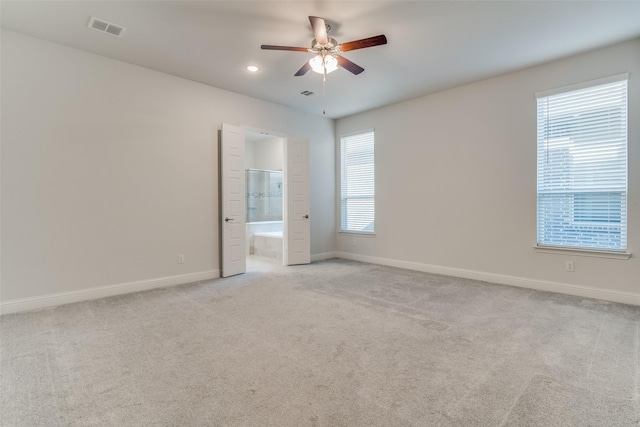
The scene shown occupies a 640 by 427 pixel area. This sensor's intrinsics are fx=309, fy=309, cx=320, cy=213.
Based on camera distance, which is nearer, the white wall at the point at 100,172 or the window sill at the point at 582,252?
the white wall at the point at 100,172

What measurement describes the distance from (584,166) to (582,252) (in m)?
1.01

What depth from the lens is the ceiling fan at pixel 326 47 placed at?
2.66 m

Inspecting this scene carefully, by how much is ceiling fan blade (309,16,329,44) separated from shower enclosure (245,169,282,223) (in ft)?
17.3

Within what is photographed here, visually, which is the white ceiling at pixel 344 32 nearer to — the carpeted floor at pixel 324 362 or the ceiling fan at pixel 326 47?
the ceiling fan at pixel 326 47

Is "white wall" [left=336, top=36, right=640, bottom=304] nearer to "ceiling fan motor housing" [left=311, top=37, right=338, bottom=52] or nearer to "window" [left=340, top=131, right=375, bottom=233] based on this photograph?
"window" [left=340, top=131, right=375, bottom=233]

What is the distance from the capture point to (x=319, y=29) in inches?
106

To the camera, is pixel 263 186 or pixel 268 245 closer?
pixel 268 245

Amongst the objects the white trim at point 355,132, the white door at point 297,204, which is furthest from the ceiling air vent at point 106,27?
the white trim at point 355,132

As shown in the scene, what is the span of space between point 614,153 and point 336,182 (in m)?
4.21

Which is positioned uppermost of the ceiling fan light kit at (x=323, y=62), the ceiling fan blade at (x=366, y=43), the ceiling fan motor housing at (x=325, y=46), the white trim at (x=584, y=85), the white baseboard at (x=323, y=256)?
the ceiling fan motor housing at (x=325, y=46)

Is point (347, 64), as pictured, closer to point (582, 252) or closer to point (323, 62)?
point (323, 62)

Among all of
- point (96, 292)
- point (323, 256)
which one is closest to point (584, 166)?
point (323, 256)

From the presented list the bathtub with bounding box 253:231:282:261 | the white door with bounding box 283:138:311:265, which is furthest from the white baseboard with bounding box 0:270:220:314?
the bathtub with bounding box 253:231:282:261

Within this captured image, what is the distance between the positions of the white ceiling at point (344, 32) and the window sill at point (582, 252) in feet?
7.52
